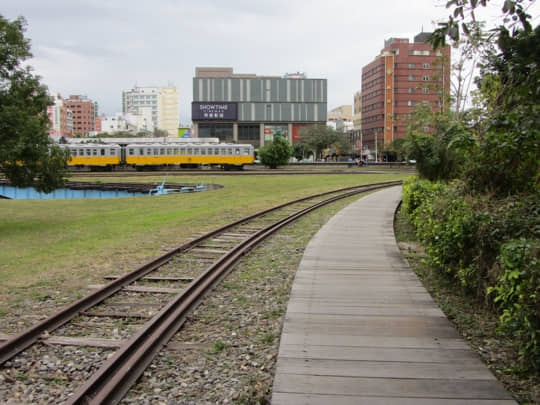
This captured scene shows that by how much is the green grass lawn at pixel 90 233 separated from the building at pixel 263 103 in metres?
85.3

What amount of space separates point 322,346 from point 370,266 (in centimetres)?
403

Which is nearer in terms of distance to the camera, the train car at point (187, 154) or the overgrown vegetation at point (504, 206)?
the overgrown vegetation at point (504, 206)

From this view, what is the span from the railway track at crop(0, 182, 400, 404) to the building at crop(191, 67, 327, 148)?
103682mm

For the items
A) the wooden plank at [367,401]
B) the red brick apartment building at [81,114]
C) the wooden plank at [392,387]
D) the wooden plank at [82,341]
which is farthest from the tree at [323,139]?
the red brick apartment building at [81,114]

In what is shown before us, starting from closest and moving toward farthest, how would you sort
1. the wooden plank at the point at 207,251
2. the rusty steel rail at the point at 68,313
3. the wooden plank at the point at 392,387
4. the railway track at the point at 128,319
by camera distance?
the wooden plank at the point at 392,387 → the railway track at the point at 128,319 → the rusty steel rail at the point at 68,313 → the wooden plank at the point at 207,251

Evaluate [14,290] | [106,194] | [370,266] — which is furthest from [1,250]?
[106,194]

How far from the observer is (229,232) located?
1310 centimetres

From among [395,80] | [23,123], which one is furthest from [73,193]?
[395,80]

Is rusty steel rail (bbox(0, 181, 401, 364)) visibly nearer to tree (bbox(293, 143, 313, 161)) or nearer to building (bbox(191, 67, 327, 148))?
tree (bbox(293, 143, 313, 161))

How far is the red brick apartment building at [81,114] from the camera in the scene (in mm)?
182163

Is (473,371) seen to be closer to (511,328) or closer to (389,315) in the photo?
(511,328)

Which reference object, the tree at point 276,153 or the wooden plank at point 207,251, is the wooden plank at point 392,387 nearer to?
the wooden plank at point 207,251

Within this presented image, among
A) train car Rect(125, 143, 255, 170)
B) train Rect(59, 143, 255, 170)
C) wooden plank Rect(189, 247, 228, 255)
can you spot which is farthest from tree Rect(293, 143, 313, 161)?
wooden plank Rect(189, 247, 228, 255)

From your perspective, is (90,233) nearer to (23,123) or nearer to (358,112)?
(23,123)
